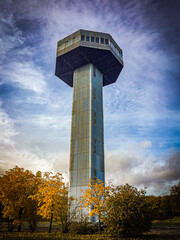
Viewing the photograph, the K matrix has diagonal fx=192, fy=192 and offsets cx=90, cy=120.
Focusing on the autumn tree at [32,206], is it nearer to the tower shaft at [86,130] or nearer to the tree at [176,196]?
the tower shaft at [86,130]

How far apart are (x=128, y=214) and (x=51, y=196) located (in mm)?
10330

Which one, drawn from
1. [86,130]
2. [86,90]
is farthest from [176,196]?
[86,90]

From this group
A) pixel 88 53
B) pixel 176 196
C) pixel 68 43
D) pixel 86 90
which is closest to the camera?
pixel 86 90

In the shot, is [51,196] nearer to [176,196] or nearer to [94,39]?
[94,39]

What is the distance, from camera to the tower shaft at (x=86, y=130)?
116ft

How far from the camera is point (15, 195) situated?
1001 inches

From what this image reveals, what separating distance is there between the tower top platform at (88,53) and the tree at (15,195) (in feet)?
92.7

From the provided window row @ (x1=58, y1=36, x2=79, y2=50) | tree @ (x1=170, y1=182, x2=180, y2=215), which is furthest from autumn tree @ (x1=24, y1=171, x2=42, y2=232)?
tree @ (x1=170, y1=182, x2=180, y2=215)

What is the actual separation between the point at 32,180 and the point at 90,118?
16842 millimetres

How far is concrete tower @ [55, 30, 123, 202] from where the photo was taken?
119ft

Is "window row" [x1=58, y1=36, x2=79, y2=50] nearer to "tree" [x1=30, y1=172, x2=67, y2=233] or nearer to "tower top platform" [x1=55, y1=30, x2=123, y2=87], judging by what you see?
"tower top platform" [x1=55, y1=30, x2=123, y2=87]

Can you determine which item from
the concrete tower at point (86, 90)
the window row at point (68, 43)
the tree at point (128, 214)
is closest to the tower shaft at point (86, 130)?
the concrete tower at point (86, 90)

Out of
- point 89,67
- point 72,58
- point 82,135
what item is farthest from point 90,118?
point 72,58

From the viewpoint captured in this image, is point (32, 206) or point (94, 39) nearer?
point (32, 206)
